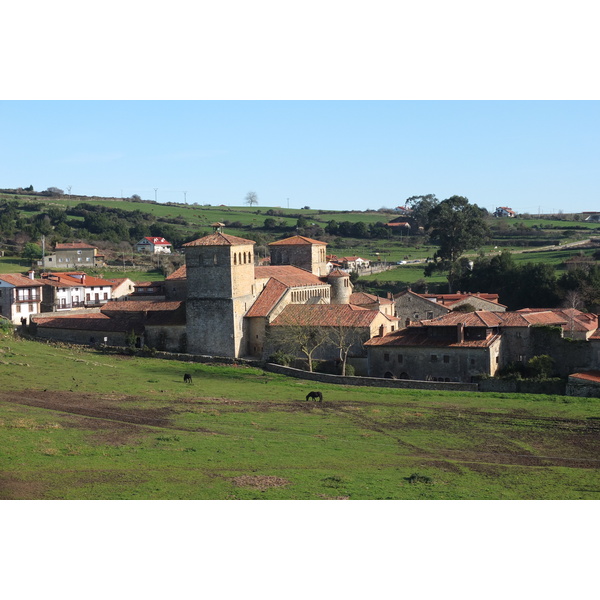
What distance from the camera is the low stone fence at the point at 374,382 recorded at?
47281 millimetres

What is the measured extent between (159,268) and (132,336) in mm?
44321

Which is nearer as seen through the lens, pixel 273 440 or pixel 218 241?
pixel 273 440

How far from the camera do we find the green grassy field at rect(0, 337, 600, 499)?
91.8 ft

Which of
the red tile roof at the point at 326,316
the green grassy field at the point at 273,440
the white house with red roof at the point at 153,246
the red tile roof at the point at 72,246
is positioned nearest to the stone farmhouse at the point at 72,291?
the red tile roof at the point at 72,246

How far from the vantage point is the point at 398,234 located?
469ft

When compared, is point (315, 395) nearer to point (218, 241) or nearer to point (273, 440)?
point (273, 440)

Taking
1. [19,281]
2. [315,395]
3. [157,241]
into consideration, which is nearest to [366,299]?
[315,395]

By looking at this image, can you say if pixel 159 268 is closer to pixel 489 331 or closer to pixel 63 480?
pixel 489 331

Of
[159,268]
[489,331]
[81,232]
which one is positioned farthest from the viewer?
[81,232]

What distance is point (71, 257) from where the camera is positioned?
10375 centimetres

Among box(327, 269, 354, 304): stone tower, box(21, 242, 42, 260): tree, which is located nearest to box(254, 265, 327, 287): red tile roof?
box(327, 269, 354, 304): stone tower

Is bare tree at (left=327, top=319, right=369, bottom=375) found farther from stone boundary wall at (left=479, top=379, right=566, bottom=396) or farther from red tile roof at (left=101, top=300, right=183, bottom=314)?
red tile roof at (left=101, top=300, right=183, bottom=314)

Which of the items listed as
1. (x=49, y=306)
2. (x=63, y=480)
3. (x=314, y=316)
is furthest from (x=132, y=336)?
(x=63, y=480)

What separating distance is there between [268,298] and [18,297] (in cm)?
2092
